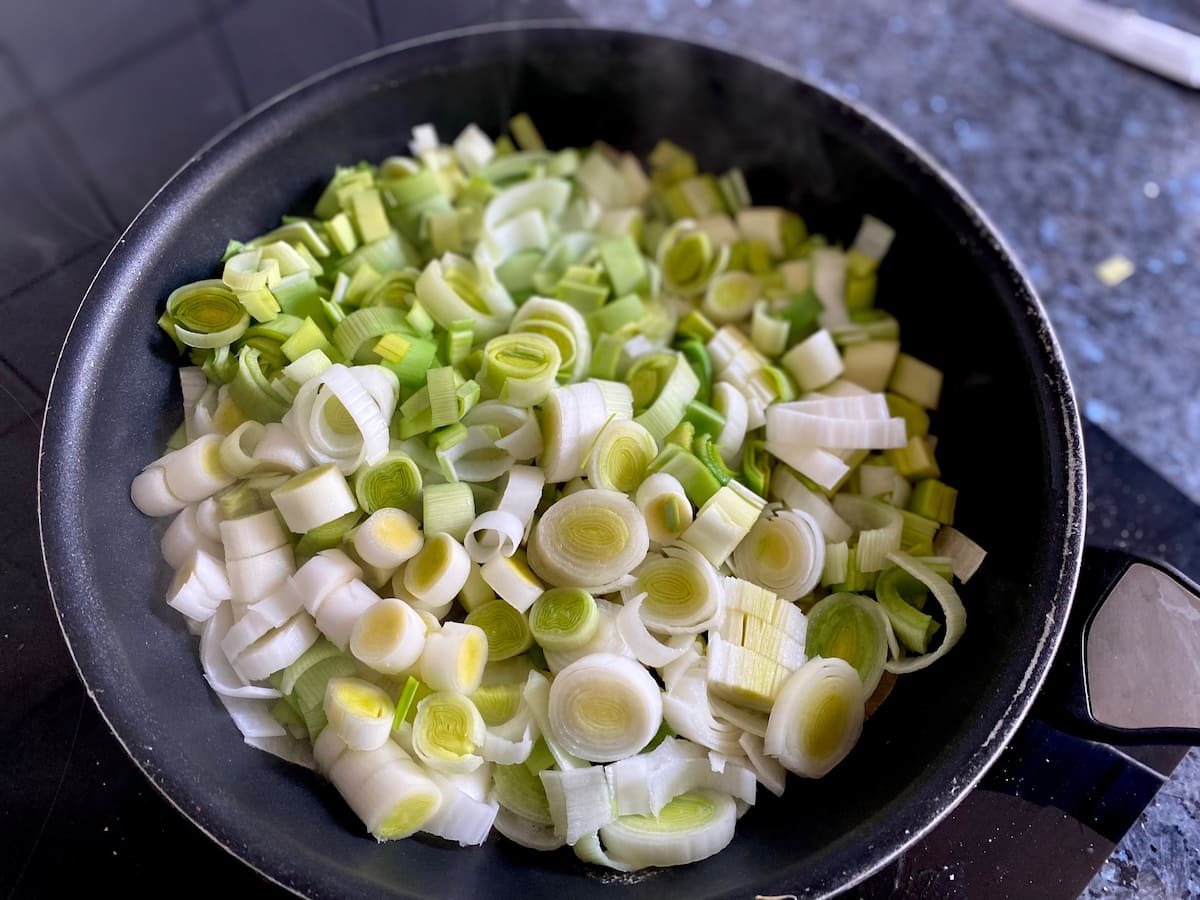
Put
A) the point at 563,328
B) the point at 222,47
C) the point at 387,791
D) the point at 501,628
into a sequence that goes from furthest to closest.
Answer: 1. the point at 222,47
2. the point at 563,328
3. the point at 501,628
4. the point at 387,791

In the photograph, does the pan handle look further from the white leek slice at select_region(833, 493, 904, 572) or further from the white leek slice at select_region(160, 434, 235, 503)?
the white leek slice at select_region(160, 434, 235, 503)

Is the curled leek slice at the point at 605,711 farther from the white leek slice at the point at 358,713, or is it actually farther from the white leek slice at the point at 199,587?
the white leek slice at the point at 199,587

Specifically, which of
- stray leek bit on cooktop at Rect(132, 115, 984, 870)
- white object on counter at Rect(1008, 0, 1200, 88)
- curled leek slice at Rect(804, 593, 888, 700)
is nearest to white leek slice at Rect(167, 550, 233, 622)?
stray leek bit on cooktop at Rect(132, 115, 984, 870)

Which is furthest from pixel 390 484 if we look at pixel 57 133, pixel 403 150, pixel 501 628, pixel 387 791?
pixel 57 133

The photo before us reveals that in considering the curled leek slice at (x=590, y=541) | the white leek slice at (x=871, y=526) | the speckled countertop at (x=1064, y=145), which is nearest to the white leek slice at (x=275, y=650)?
the curled leek slice at (x=590, y=541)

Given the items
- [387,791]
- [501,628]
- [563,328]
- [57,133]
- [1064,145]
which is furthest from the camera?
[1064,145]

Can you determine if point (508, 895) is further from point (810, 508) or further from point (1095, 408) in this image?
point (1095, 408)

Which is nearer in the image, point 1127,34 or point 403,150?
point 403,150

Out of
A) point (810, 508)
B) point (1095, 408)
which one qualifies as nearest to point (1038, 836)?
point (810, 508)

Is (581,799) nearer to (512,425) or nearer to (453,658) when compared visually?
(453,658)
